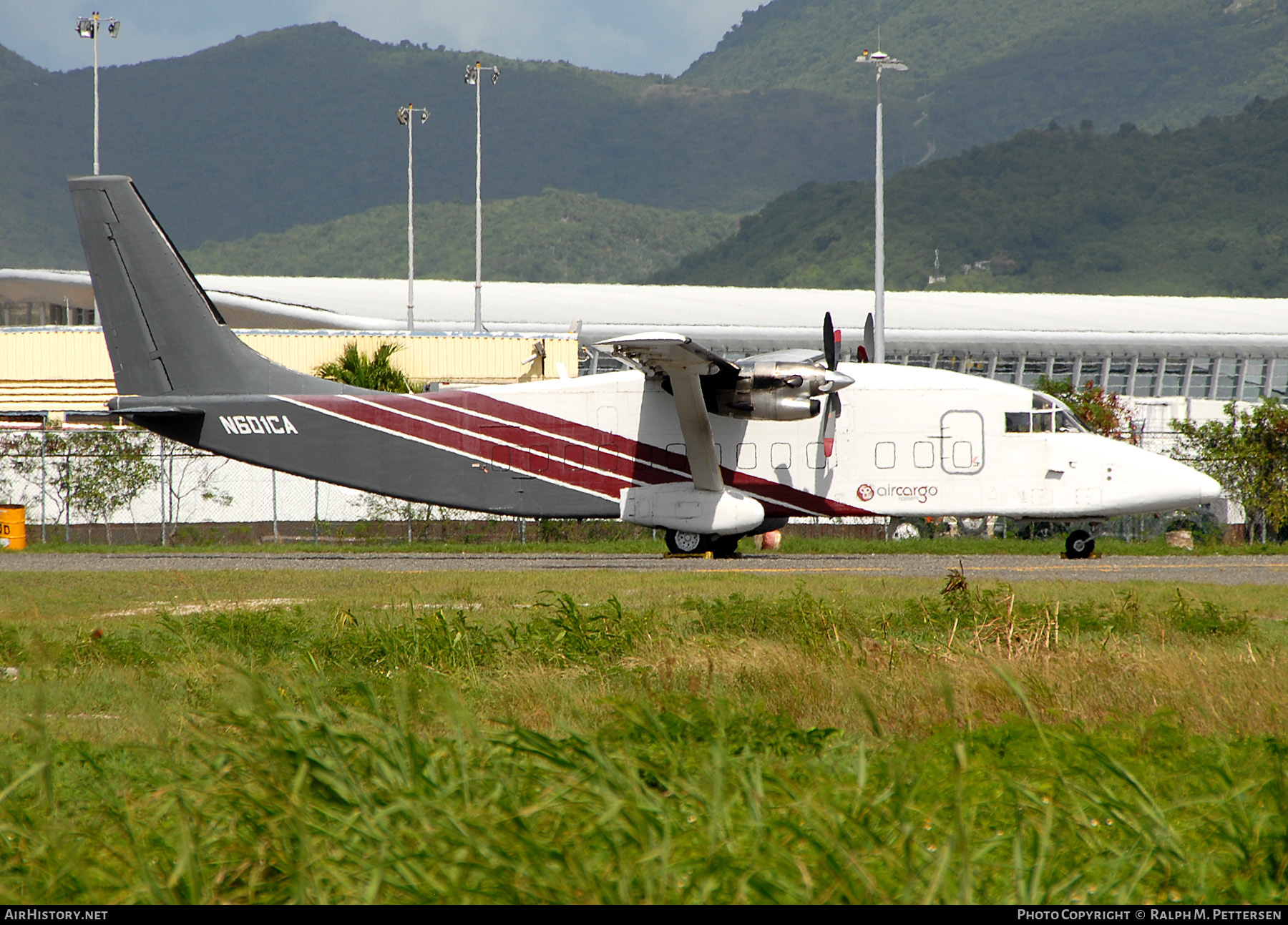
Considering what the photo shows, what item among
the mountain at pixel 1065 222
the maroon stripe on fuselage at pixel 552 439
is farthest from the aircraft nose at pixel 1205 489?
the mountain at pixel 1065 222

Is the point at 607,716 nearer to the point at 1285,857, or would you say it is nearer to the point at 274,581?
the point at 1285,857

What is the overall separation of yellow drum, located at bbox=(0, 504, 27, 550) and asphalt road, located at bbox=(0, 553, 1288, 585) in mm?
3334

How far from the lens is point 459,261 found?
19350cm

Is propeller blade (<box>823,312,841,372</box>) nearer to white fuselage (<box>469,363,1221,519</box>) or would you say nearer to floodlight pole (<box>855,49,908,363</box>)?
white fuselage (<box>469,363,1221,519</box>)

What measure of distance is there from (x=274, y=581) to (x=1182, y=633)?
1173 centimetres

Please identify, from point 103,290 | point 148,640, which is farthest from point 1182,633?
point 103,290

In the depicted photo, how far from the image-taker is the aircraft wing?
2022 centimetres

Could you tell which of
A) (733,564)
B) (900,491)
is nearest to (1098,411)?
(900,491)

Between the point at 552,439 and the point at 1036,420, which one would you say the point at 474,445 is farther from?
the point at 1036,420

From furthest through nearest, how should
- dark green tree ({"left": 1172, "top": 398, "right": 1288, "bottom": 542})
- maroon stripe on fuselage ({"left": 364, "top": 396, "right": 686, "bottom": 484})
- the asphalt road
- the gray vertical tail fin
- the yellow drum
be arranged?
1. the yellow drum
2. dark green tree ({"left": 1172, "top": 398, "right": 1288, "bottom": 542})
3. maroon stripe on fuselage ({"left": 364, "top": 396, "right": 686, "bottom": 484})
4. the gray vertical tail fin
5. the asphalt road

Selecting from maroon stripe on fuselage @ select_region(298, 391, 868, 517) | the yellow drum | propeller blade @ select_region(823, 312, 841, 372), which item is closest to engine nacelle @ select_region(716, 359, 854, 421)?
propeller blade @ select_region(823, 312, 841, 372)

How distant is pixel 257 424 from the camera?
22.4m

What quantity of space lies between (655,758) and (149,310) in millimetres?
19023

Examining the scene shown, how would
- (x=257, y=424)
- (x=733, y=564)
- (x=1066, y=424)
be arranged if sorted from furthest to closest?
(x=257, y=424) → (x=1066, y=424) → (x=733, y=564)
